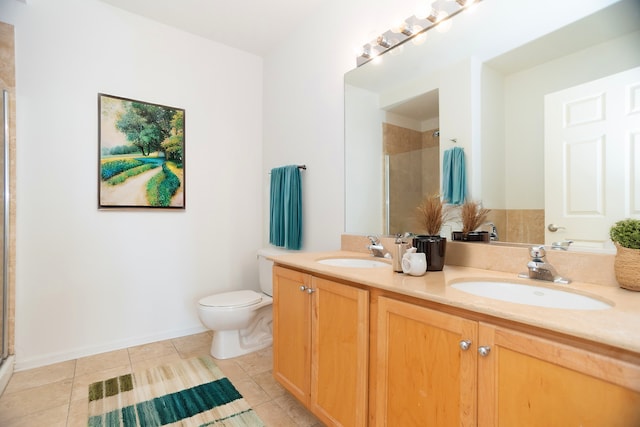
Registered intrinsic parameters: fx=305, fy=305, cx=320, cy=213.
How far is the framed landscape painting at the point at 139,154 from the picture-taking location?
221 cm

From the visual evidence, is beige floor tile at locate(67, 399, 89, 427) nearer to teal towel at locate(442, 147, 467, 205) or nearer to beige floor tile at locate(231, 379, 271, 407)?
beige floor tile at locate(231, 379, 271, 407)

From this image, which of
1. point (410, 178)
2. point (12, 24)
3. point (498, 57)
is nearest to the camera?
point (498, 57)

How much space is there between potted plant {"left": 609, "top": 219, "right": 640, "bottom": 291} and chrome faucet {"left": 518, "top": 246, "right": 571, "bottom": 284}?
0.15 meters

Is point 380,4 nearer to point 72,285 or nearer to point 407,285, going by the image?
point 407,285

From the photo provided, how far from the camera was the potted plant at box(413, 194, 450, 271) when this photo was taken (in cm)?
128

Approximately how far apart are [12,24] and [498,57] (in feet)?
9.32

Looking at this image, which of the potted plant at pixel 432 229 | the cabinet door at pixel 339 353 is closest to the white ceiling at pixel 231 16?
the potted plant at pixel 432 229

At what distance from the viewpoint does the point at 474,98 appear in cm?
138

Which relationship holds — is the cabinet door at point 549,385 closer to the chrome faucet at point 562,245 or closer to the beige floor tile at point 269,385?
the chrome faucet at point 562,245

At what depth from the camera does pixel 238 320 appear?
6.82 feet

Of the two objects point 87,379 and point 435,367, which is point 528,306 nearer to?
point 435,367

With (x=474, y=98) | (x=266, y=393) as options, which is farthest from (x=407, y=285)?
(x=266, y=393)

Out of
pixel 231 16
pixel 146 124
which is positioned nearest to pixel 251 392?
pixel 146 124

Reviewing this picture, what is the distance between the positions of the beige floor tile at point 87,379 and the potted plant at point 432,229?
1.97 m
